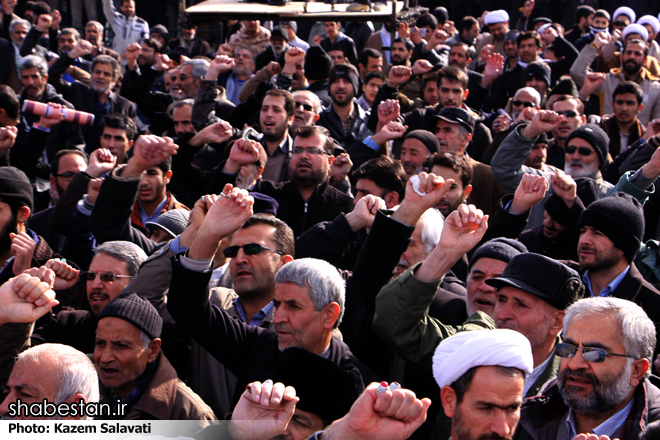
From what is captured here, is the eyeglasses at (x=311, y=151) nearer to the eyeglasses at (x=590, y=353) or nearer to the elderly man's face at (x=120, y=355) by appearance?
the elderly man's face at (x=120, y=355)

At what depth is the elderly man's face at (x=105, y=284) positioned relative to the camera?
13.9 feet

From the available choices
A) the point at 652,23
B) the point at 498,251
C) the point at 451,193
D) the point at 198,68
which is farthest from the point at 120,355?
the point at 652,23

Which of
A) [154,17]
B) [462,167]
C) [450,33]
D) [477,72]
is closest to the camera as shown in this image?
[462,167]

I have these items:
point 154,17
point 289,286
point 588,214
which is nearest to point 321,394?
point 289,286

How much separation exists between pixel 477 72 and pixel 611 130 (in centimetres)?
339

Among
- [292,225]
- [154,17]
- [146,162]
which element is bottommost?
[154,17]

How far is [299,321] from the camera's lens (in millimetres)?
3428

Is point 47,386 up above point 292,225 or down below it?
above

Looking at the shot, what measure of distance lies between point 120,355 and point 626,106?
5.99 meters

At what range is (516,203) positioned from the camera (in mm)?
4777

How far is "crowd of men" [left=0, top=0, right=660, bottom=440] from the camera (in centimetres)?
292

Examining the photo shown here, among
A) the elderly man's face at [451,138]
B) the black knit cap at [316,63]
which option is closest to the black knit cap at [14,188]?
the elderly man's face at [451,138]

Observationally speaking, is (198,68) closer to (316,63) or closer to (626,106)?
(316,63)

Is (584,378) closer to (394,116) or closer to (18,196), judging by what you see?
(18,196)
